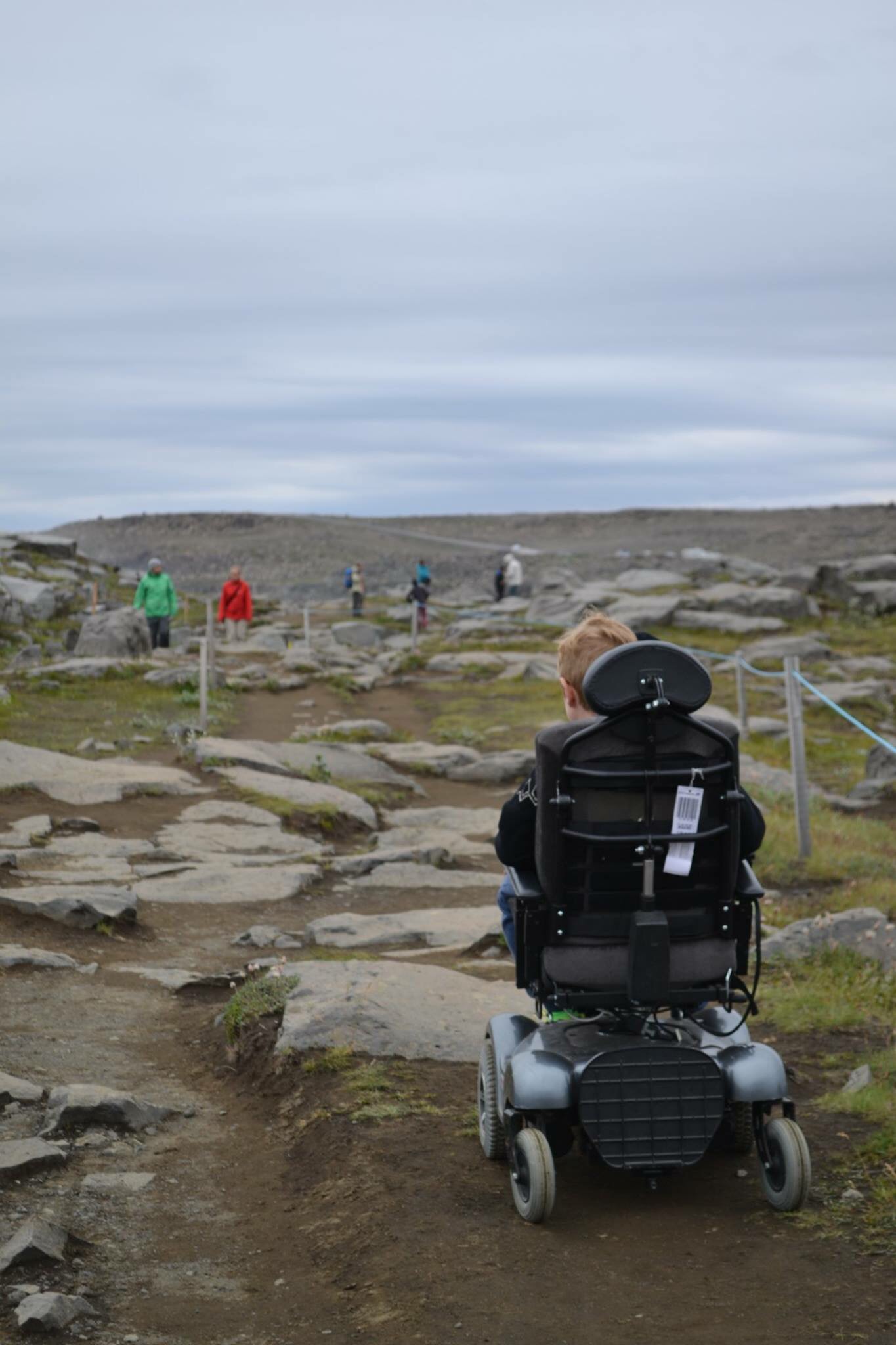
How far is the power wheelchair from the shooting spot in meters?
4.54

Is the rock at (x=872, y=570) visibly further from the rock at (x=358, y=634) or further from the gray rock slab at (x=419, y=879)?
the gray rock slab at (x=419, y=879)

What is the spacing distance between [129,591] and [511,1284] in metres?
47.1

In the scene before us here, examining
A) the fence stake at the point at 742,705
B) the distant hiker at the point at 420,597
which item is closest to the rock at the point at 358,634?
the distant hiker at the point at 420,597

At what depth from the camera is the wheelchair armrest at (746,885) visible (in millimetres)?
4805

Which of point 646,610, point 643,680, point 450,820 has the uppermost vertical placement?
point 643,680

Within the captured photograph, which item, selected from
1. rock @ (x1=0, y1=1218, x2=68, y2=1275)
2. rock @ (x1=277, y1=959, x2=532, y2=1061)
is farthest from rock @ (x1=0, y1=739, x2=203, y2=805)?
rock @ (x1=0, y1=1218, x2=68, y2=1275)

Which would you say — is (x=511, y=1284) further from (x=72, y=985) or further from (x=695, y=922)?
(x=72, y=985)

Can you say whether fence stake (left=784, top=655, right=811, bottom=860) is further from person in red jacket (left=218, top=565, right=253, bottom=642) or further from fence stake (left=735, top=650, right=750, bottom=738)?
person in red jacket (left=218, top=565, right=253, bottom=642)

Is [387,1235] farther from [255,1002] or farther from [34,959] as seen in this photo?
[34,959]

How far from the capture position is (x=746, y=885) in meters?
4.83

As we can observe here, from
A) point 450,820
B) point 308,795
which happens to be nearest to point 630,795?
point 450,820

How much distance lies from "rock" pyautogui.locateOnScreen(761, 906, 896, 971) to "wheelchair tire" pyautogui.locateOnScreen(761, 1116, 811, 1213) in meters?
3.80

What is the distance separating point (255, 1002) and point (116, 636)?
72.7 feet

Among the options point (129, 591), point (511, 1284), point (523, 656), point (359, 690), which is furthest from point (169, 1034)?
point (129, 591)
